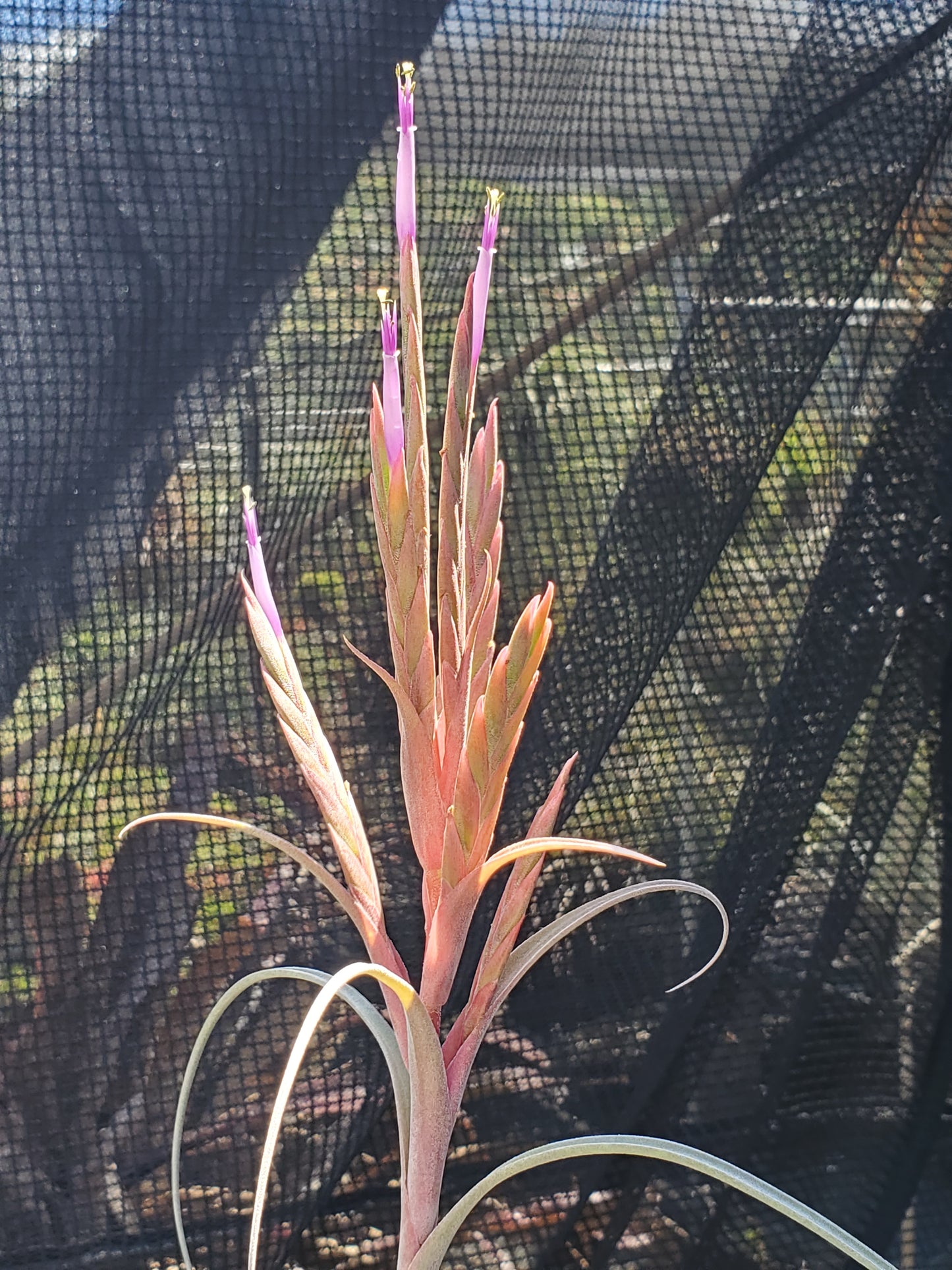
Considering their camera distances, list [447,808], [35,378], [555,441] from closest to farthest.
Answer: [447,808]
[35,378]
[555,441]

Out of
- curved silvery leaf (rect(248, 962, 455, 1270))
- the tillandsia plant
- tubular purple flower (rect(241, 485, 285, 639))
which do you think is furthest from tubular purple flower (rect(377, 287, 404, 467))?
curved silvery leaf (rect(248, 962, 455, 1270))

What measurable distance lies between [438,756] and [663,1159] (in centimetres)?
25

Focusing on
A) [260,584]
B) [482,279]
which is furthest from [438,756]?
[482,279]

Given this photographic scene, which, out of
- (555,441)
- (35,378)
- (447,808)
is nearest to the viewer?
(447,808)

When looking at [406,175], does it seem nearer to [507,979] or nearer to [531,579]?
[507,979]

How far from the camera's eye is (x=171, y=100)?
0.87 meters

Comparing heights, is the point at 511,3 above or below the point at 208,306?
above

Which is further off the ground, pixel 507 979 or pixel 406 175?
pixel 406 175

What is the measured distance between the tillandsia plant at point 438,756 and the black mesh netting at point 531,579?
39cm

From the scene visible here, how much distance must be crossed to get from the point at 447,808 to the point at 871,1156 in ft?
2.86

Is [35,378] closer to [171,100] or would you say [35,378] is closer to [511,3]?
[171,100]

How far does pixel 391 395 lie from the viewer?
473 millimetres

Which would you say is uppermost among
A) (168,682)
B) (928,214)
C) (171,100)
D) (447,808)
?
(171,100)

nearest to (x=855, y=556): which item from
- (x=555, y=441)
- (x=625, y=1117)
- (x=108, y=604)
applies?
(x=555, y=441)
